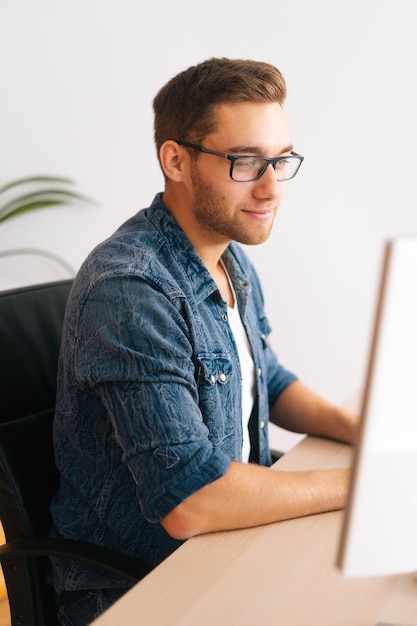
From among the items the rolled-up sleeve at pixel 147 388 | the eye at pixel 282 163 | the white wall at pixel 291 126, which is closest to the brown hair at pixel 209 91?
the eye at pixel 282 163

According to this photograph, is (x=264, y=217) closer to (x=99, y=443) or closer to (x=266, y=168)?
(x=266, y=168)

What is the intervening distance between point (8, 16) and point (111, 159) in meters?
0.61

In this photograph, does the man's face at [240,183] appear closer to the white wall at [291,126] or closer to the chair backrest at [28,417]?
the chair backrest at [28,417]

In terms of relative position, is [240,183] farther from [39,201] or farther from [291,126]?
[39,201]

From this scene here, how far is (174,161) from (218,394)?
47cm

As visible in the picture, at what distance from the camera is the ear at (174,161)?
1.36m

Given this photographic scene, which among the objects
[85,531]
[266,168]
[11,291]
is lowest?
[85,531]

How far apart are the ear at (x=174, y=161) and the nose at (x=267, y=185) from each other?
152 mm

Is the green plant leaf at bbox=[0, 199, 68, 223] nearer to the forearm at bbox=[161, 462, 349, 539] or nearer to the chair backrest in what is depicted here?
the chair backrest

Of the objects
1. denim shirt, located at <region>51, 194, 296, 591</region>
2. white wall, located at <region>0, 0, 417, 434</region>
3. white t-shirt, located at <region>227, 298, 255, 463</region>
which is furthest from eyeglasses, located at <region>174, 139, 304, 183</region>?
white wall, located at <region>0, 0, 417, 434</region>

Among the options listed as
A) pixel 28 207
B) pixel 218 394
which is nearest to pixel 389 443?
pixel 218 394

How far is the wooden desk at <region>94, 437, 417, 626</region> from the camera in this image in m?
0.82

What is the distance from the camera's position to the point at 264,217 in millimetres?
1326

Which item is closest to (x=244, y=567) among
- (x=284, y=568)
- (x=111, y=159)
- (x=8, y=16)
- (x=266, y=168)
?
(x=284, y=568)
